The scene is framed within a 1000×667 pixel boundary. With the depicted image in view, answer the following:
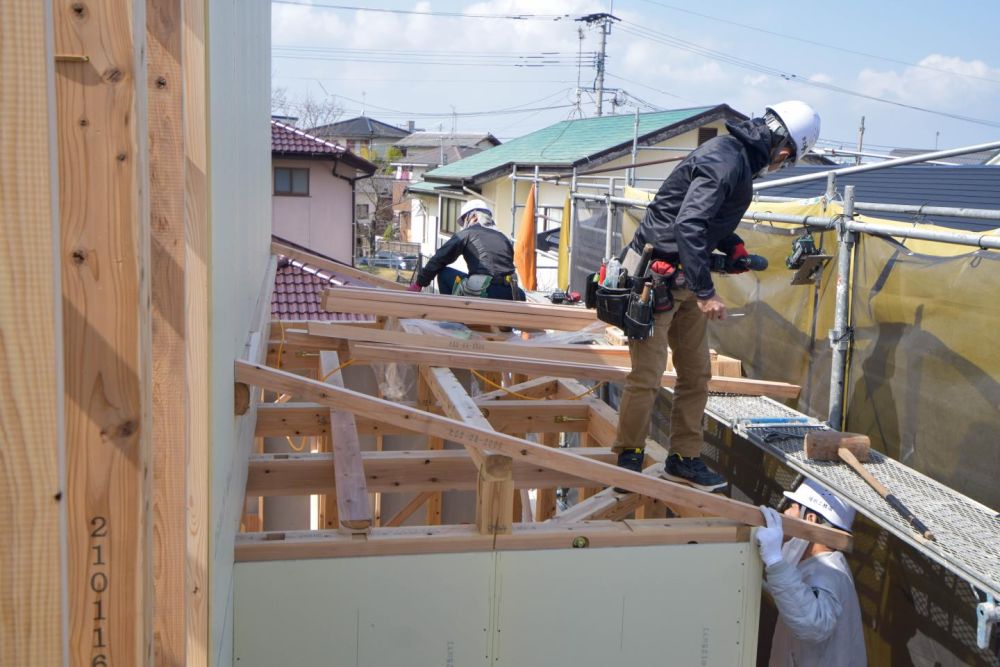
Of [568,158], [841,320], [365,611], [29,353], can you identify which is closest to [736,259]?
[841,320]

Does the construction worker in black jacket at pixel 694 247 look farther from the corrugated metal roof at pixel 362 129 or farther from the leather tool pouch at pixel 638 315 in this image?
the corrugated metal roof at pixel 362 129

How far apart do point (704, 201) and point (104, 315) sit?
3.07m

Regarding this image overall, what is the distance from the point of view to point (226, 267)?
304 centimetres

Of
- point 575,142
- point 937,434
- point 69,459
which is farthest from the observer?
point 575,142

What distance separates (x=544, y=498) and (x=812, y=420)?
8.63 feet

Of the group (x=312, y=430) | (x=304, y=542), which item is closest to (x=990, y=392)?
(x=304, y=542)

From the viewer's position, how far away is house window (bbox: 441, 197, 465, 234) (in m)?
30.0

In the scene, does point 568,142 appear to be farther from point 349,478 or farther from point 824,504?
point 349,478

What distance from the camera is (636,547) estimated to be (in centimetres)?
397

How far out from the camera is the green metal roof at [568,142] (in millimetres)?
20812

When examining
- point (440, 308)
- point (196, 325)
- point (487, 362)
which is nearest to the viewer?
point (196, 325)

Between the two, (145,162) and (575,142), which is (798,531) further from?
(575,142)

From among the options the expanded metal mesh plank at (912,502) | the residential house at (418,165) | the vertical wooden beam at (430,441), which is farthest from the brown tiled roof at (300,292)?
the residential house at (418,165)

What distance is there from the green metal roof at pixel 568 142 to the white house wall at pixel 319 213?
10.9ft
